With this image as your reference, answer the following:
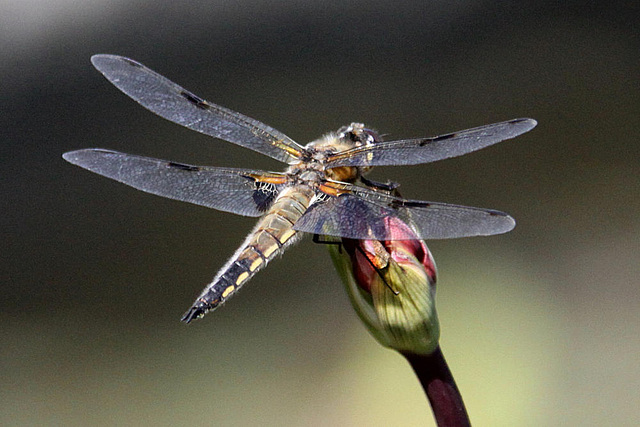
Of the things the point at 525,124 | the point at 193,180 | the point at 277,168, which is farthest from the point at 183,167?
the point at 277,168

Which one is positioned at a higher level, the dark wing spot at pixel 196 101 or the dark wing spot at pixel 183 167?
the dark wing spot at pixel 196 101

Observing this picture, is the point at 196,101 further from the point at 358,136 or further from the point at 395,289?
the point at 395,289

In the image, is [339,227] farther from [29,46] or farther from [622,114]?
[622,114]

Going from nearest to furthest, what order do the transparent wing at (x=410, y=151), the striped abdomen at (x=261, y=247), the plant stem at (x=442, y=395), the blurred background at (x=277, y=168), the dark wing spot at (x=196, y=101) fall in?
the plant stem at (x=442, y=395) → the striped abdomen at (x=261, y=247) → the transparent wing at (x=410, y=151) → the dark wing spot at (x=196, y=101) → the blurred background at (x=277, y=168)

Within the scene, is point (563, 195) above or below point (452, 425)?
above

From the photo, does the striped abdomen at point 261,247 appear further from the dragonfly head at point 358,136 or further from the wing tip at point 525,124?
the wing tip at point 525,124

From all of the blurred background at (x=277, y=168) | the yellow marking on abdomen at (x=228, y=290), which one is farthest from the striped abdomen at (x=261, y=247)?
the blurred background at (x=277, y=168)

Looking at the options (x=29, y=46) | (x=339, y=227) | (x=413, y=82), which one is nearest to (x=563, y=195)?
(x=413, y=82)
